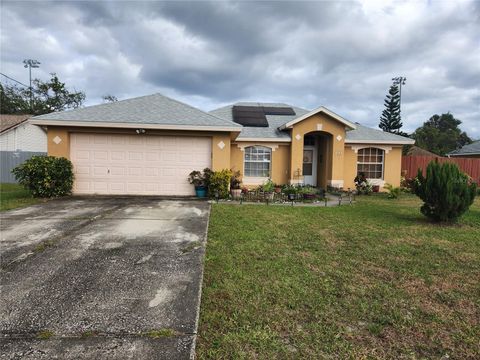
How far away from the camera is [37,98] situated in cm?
3853

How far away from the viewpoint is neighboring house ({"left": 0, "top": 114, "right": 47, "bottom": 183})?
18.4 metres

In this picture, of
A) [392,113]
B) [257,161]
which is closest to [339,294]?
[257,161]

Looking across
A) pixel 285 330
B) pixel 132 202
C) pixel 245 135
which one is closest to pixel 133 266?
pixel 285 330

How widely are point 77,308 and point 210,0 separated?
33.7ft

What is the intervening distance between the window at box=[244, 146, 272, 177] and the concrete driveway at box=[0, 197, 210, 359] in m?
8.12

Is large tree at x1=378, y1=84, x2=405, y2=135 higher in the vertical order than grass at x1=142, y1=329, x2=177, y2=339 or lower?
higher

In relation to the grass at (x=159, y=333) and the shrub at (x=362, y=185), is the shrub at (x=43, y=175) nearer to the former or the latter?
the grass at (x=159, y=333)

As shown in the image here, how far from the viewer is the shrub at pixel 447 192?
23.0 feet

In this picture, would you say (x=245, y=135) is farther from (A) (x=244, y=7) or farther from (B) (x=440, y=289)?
(B) (x=440, y=289)

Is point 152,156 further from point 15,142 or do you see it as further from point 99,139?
point 15,142

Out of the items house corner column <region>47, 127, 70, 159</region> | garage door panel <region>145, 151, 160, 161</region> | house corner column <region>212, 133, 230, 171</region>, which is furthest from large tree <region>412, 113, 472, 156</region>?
house corner column <region>47, 127, 70, 159</region>

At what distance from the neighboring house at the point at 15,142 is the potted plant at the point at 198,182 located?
13.9 m

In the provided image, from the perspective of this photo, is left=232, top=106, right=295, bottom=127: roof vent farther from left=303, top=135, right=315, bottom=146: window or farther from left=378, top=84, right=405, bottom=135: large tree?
left=378, top=84, right=405, bottom=135: large tree

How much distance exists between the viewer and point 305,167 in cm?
1556
